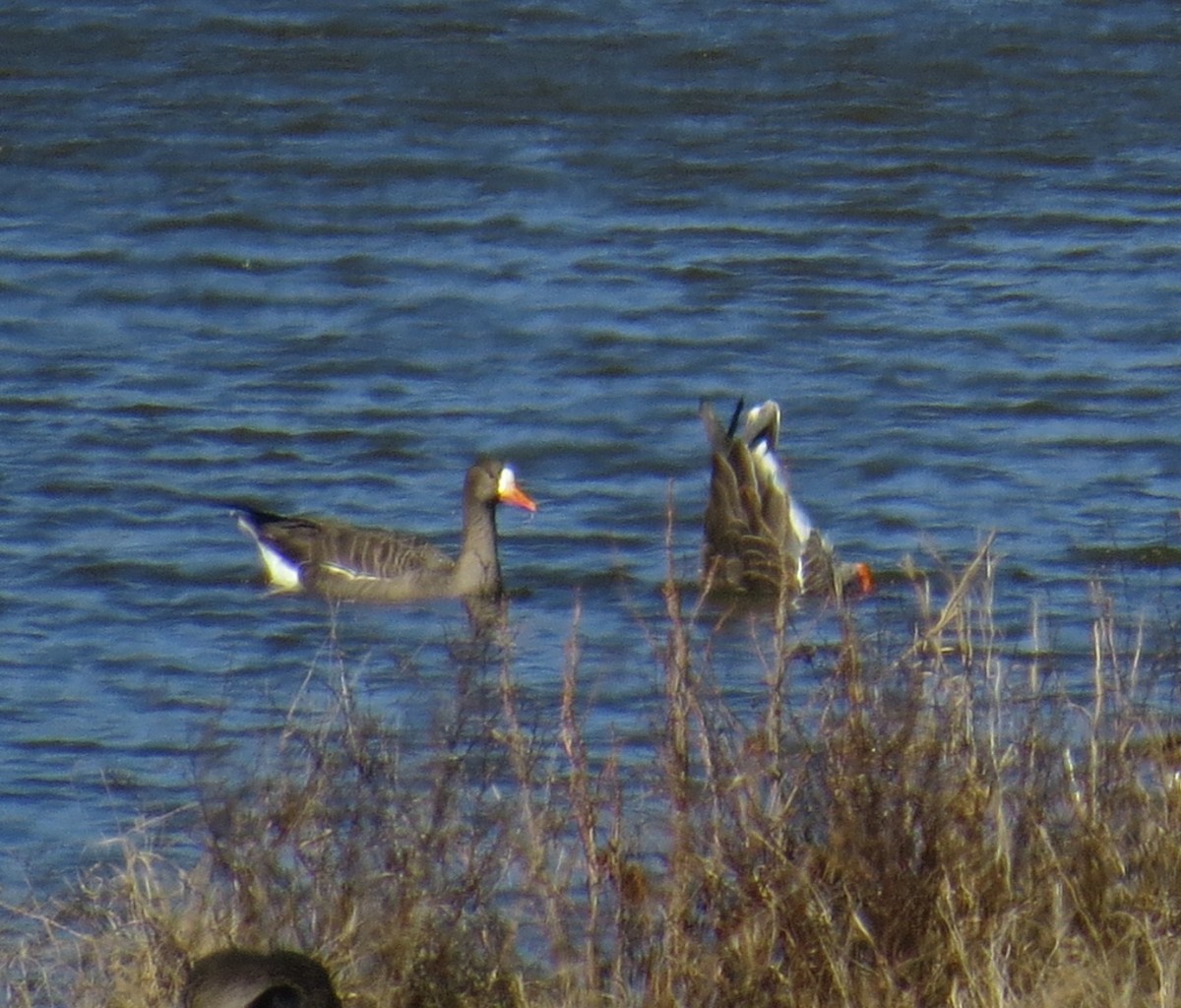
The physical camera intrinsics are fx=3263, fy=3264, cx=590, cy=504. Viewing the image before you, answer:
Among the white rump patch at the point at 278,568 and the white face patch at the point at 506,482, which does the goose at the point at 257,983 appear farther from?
the white face patch at the point at 506,482

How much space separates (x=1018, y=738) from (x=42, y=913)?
1983 millimetres

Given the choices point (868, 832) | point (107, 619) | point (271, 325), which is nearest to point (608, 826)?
point (868, 832)

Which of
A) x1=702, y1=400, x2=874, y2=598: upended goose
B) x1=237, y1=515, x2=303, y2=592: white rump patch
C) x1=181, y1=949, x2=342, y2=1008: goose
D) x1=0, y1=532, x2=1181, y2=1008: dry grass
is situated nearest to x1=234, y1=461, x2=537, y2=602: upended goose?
x1=237, y1=515, x2=303, y2=592: white rump patch

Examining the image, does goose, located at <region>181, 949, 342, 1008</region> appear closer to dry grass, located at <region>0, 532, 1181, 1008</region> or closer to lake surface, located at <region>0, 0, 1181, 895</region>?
dry grass, located at <region>0, 532, 1181, 1008</region>

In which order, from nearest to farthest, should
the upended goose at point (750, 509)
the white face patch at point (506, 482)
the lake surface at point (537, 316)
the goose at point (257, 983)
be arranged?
the goose at point (257, 983) → the lake surface at point (537, 316) → the upended goose at point (750, 509) → the white face patch at point (506, 482)

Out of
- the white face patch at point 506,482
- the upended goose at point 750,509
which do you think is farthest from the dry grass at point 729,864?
the white face patch at point 506,482

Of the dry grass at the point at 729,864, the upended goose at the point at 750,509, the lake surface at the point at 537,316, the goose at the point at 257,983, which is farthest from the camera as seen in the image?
the upended goose at the point at 750,509

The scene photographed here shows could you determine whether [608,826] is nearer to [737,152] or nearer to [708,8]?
[737,152]

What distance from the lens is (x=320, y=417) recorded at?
1431 centimetres

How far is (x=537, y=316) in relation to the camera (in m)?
15.7

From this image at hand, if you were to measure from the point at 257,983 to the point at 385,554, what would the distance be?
7047mm

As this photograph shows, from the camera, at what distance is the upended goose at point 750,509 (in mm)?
11828

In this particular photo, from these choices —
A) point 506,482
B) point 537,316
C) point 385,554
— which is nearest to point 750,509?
point 506,482

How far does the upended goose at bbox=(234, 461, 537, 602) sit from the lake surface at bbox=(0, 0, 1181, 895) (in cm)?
13
